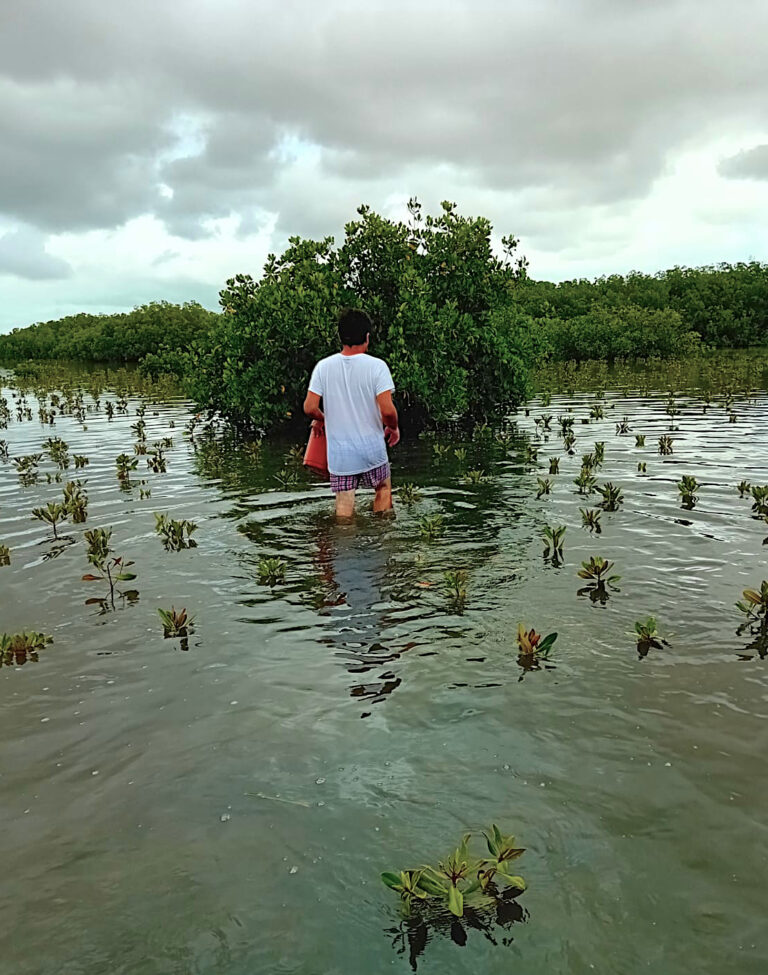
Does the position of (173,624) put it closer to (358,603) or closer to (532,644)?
(358,603)

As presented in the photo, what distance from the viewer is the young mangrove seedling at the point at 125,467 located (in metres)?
12.9

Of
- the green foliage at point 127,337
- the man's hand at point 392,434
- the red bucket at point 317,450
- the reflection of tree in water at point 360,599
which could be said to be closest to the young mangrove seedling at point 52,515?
the red bucket at point 317,450

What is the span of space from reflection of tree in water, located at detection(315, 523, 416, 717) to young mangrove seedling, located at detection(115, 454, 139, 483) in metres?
5.50

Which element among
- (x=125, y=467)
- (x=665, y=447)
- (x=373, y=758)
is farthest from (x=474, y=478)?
(x=373, y=758)

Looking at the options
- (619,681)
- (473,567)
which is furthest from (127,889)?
(473,567)

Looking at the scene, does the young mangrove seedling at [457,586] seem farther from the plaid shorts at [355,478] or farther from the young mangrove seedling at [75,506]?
the young mangrove seedling at [75,506]

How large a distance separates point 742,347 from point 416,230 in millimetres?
45317

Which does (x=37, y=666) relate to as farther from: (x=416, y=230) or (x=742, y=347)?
(x=742, y=347)

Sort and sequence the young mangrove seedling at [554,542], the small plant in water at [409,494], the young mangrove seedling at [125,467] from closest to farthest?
the young mangrove seedling at [554,542]
the small plant in water at [409,494]
the young mangrove seedling at [125,467]

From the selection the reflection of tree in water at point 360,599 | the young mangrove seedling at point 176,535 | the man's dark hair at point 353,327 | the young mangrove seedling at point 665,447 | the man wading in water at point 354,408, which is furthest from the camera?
the young mangrove seedling at point 665,447

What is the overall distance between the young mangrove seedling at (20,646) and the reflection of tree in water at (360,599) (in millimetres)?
2238

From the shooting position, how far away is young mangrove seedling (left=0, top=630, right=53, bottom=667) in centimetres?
542

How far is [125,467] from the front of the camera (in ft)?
43.4

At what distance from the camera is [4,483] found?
12859 mm
